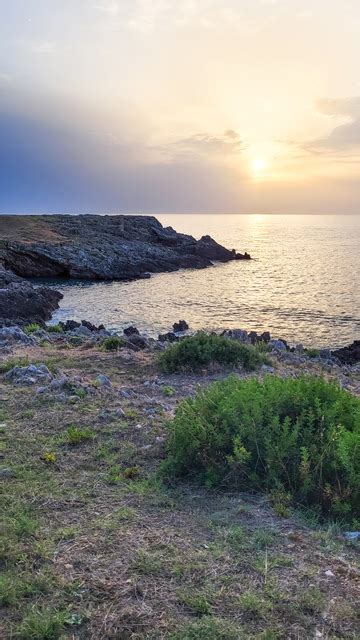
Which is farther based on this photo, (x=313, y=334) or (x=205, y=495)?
(x=313, y=334)

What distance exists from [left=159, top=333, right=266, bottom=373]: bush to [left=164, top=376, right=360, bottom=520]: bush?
5.39 meters

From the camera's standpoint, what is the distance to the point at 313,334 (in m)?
30.1

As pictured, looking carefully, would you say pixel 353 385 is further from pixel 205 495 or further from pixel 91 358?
pixel 205 495

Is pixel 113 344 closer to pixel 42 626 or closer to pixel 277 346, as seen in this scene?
pixel 277 346

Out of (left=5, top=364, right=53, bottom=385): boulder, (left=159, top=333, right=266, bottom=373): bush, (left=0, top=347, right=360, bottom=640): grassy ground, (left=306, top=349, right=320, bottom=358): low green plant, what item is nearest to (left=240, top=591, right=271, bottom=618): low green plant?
(left=0, top=347, right=360, bottom=640): grassy ground

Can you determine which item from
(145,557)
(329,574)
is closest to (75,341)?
(145,557)

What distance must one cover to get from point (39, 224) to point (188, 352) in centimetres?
7835

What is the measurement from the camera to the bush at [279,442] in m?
5.36

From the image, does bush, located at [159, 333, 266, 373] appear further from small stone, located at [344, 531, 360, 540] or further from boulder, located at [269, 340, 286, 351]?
small stone, located at [344, 531, 360, 540]

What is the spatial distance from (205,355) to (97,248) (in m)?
58.9

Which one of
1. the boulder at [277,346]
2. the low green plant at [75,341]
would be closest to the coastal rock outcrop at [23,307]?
the low green plant at [75,341]

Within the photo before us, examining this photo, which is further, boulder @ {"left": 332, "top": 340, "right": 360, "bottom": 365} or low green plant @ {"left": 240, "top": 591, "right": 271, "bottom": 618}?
boulder @ {"left": 332, "top": 340, "right": 360, "bottom": 365}

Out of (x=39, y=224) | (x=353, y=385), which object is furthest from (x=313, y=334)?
(x=39, y=224)

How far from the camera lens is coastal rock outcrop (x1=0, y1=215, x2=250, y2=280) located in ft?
201
